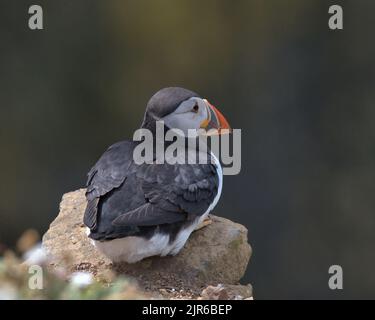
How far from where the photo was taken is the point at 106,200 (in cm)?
480

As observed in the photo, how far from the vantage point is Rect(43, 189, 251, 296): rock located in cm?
500

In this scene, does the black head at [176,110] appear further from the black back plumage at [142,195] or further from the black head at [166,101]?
the black back plumage at [142,195]

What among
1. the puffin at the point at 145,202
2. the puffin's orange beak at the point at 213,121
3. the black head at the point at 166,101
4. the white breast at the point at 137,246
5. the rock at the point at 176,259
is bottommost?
the rock at the point at 176,259

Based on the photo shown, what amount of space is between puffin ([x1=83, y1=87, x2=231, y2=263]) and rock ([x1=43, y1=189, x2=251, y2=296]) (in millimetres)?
97

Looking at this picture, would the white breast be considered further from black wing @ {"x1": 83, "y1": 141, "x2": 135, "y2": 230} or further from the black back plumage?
black wing @ {"x1": 83, "y1": 141, "x2": 135, "y2": 230}

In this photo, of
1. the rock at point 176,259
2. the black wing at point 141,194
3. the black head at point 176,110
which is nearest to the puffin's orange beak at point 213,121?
the black head at point 176,110

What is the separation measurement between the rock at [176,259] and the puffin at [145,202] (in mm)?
97

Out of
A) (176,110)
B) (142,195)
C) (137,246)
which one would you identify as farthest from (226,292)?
(176,110)

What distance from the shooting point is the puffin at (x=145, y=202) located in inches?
184

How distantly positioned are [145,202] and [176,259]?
565 mm
